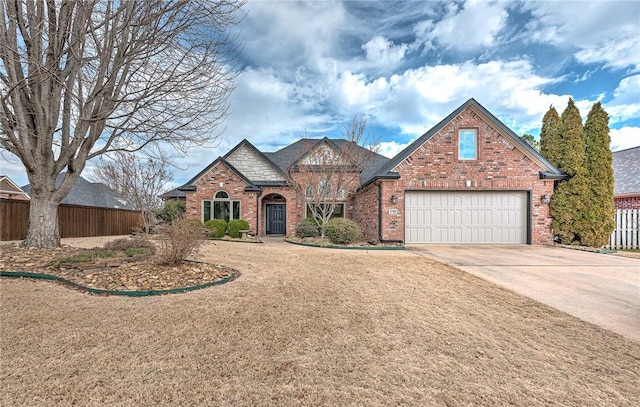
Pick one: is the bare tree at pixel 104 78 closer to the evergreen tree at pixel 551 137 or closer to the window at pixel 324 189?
the window at pixel 324 189

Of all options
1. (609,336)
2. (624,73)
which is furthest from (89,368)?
(624,73)

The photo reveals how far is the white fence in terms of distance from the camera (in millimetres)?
10750

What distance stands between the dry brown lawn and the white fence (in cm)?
1076

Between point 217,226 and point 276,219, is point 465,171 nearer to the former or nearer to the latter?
point 276,219

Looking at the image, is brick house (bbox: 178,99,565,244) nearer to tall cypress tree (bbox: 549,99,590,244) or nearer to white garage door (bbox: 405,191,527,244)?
white garage door (bbox: 405,191,527,244)

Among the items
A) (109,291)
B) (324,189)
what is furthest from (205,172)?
(109,291)

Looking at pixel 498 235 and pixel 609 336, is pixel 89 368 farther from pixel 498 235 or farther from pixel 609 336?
pixel 498 235

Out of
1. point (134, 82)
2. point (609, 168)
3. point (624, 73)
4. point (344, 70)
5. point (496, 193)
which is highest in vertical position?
point (344, 70)

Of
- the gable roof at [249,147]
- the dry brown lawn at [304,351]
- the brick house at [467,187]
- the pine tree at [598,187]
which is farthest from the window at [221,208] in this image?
the pine tree at [598,187]

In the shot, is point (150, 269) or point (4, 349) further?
point (150, 269)

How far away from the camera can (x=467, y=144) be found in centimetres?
1181

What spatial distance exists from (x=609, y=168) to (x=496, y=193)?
4.20 metres

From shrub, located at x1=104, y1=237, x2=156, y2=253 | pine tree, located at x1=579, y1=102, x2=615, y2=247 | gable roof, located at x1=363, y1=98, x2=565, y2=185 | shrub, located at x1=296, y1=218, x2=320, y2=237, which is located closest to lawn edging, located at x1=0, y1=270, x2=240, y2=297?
shrub, located at x1=104, y1=237, x2=156, y2=253

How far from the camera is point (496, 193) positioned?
38.7 ft
